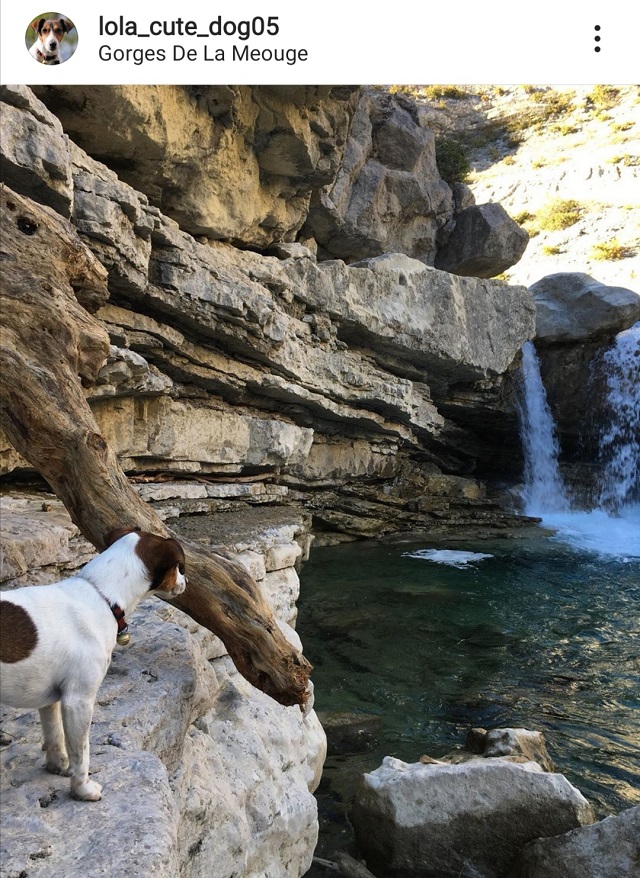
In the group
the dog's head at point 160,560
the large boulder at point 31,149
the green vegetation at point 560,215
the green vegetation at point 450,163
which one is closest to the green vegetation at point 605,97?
the green vegetation at point 560,215

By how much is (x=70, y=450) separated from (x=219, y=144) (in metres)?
8.77

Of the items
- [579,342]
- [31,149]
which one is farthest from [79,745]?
[579,342]

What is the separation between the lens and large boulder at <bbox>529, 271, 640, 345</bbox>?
62.3ft

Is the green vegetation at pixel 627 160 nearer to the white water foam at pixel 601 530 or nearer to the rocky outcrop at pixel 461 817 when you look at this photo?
the white water foam at pixel 601 530

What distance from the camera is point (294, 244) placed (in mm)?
13695

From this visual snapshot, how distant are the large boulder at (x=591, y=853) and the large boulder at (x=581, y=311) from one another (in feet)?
56.2

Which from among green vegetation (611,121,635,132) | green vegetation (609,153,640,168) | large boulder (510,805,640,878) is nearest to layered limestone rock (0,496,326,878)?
large boulder (510,805,640,878)

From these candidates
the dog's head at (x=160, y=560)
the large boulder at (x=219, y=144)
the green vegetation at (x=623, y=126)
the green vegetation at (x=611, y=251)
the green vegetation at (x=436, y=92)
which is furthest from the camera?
the green vegetation at (x=436, y=92)

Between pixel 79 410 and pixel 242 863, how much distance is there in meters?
2.87

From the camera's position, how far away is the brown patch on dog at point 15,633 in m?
2.20

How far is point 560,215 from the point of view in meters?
31.8

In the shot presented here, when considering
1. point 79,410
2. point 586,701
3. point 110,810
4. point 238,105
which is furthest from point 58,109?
point 586,701

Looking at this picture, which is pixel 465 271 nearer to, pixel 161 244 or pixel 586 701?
pixel 161 244
